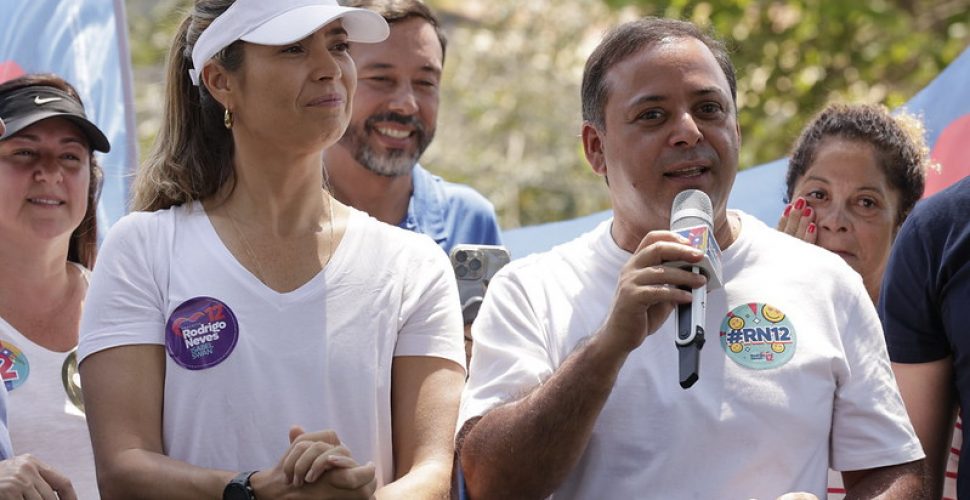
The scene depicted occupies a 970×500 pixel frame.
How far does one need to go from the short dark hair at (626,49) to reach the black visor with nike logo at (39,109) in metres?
1.72

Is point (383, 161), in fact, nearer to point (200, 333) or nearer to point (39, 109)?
point (39, 109)

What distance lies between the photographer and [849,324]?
138 inches

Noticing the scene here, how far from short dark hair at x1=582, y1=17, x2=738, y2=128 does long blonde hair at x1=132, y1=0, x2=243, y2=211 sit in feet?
2.83

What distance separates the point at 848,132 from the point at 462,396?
1.74 meters

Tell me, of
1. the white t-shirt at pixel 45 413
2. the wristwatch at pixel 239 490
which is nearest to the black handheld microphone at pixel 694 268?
the wristwatch at pixel 239 490

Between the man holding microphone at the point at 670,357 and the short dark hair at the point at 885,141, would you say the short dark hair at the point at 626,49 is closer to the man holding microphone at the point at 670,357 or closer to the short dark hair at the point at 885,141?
the man holding microphone at the point at 670,357

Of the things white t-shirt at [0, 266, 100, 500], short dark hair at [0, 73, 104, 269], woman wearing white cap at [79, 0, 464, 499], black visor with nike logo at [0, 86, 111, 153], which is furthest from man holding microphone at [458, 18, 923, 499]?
short dark hair at [0, 73, 104, 269]

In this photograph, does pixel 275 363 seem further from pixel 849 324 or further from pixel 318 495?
pixel 849 324

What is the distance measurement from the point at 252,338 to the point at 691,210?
3.37 feet

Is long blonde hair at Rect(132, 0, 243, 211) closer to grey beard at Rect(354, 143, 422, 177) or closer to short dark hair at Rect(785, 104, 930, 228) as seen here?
grey beard at Rect(354, 143, 422, 177)

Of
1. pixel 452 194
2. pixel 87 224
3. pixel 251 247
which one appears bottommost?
pixel 251 247

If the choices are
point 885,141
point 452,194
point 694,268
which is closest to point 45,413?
point 452,194

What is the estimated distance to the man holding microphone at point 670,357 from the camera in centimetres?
333

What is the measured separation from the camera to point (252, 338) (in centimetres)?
347
